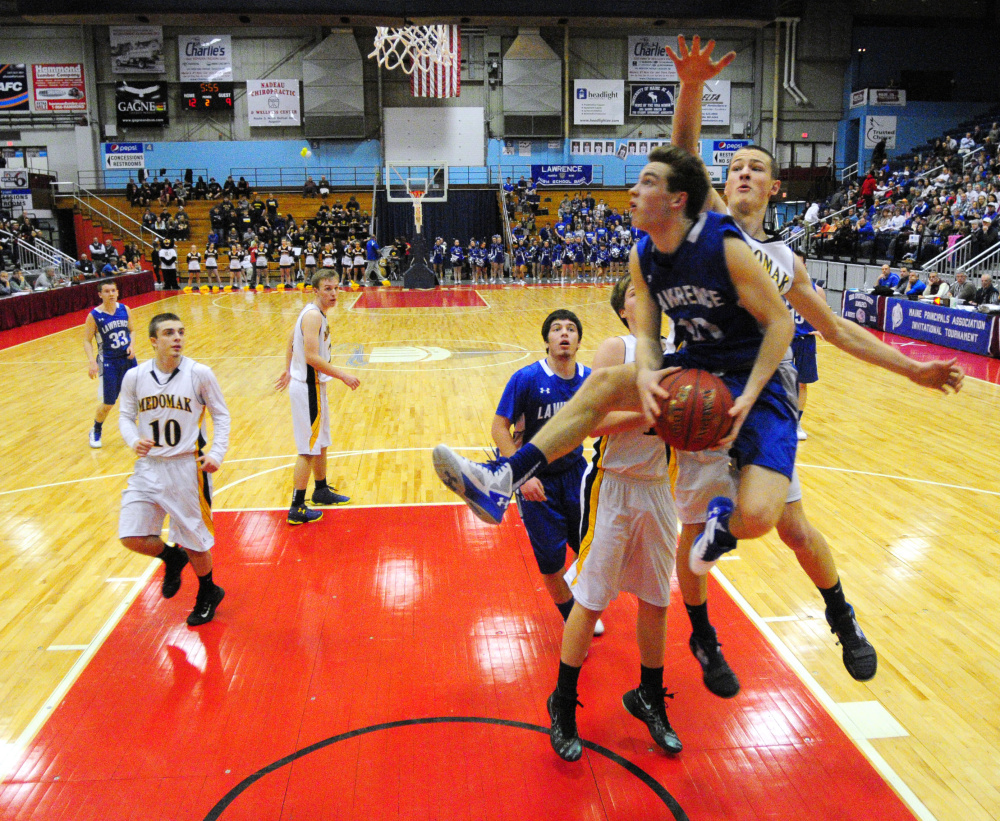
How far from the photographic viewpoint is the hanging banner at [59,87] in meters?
32.5

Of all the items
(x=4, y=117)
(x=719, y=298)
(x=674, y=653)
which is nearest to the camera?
(x=719, y=298)

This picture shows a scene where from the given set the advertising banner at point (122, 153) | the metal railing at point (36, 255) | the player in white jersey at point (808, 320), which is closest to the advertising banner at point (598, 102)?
the advertising banner at point (122, 153)

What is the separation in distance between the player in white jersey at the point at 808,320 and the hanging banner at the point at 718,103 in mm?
32581

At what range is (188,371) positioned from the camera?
16.5 ft

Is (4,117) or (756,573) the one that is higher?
(4,117)

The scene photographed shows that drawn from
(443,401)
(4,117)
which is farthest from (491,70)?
(443,401)

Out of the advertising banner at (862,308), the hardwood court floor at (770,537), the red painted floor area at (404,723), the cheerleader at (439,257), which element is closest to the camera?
the red painted floor area at (404,723)

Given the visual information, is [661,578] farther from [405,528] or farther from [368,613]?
[405,528]

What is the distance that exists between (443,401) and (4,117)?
30.1 metres

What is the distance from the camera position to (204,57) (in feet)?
108

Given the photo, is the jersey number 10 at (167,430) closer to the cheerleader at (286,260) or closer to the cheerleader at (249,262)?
the cheerleader at (286,260)

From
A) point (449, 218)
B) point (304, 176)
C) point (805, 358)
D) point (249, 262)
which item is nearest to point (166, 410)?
point (805, 358)

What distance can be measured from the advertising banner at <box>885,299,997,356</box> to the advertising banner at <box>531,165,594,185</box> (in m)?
18.5

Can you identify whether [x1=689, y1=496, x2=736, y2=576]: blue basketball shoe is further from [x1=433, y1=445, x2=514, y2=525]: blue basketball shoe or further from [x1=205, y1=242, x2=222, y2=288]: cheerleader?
[x1=205, y1=242, x2=222, y2=288]: cheerleader
